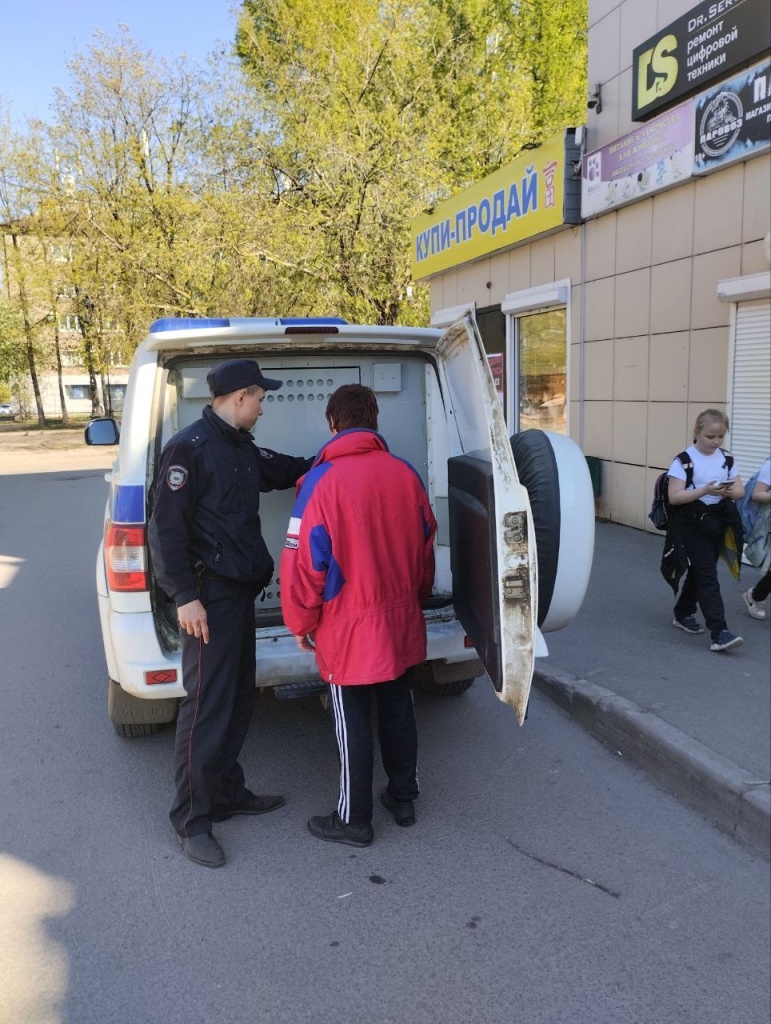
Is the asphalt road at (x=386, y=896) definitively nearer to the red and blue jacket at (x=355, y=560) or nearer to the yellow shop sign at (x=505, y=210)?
the red and blue jacket at (x=355, y=560)

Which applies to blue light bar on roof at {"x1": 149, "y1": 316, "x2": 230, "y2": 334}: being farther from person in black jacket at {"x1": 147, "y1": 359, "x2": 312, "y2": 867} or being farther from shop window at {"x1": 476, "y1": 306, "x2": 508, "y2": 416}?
shop window at {"x1": 476, "y1": 306, "x2": 508, "y2": 416}

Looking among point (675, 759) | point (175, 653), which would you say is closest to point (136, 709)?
point (175, 653)

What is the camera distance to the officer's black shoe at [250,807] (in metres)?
3.38

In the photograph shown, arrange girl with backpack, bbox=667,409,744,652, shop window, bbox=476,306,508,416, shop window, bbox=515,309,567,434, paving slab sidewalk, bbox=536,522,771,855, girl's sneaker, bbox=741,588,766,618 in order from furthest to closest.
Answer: shop window, bbox=476,306,508,416 → shop window, bbox=515,309,567,434 → girl's sneaker, bbox=741,588,766,618 → girl with backpack, bbox=667,409,744,652 → paving slab sidewalk, bbox=536,522,771,855

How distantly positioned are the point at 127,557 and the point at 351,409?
3.77 feet

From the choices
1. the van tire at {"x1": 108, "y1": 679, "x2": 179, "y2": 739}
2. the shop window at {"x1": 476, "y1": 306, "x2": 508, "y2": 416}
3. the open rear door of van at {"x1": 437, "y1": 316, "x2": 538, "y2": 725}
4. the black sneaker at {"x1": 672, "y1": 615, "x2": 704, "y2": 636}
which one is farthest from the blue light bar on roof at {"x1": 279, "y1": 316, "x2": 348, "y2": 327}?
the shop window at {"x1": 476, "y1": 306, "x2": 508, "y2": 416}

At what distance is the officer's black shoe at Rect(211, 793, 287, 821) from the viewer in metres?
3.38

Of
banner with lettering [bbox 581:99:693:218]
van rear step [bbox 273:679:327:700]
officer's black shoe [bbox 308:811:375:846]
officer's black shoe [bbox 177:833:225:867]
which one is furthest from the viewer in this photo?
banner with lettering [bbox 581:99:693:218]

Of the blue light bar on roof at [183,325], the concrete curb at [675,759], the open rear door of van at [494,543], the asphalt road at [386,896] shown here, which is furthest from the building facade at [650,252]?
the blue light bar on roof at [183,325]

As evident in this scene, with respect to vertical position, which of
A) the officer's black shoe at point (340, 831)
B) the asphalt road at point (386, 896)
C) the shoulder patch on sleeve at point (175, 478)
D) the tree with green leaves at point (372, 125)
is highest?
the tree with green leaves at point (372, 125)

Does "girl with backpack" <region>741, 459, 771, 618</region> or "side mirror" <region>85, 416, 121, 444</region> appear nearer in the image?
"side mirror" <region>85, 416, 121, 444</region>

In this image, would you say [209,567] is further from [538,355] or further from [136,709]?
[538,355]

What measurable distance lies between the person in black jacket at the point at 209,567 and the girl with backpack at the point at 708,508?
9.70 ft

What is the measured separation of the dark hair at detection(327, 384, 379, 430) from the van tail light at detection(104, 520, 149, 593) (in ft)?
3.12
